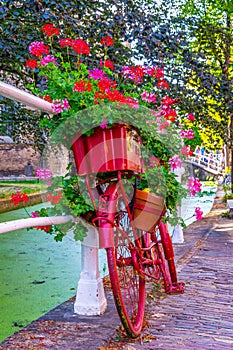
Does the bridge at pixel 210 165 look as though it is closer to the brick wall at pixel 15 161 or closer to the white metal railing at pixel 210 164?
the white metal railing at pixel 210 164

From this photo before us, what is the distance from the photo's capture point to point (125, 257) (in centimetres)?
310

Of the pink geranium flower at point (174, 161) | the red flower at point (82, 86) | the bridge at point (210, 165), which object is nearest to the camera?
the red flower at point (82, 86)

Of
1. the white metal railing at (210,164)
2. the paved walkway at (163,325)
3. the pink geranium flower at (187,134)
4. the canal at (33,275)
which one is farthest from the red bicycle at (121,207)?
the white metal railing at (210,164)

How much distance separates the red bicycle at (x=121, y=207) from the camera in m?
2.75

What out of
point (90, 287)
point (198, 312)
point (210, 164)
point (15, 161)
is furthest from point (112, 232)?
point (210, 164)

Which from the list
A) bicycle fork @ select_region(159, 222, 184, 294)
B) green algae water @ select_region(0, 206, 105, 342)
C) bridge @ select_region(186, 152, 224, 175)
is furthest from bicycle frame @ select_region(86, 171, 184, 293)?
bridge @ select_region(186, 152, 224, 175)

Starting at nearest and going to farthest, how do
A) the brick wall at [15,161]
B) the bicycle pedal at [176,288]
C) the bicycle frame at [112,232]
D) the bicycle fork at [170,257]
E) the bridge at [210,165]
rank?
the bicycle frame at [112,232] < the bicycle fork at [170,257] < the bicycle pedal at [176,288] < the brick wall at [15,161] < the bridge at [210,165]

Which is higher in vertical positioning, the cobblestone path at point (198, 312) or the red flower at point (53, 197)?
the red flower at point (53, 197)

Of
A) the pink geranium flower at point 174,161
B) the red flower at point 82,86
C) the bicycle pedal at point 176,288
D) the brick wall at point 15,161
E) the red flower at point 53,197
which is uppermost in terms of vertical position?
the brick wall at point 15,161

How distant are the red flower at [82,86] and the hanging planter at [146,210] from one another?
661 millimetres

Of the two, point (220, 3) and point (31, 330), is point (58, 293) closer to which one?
point (31, 330)

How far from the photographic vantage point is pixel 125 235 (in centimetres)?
294

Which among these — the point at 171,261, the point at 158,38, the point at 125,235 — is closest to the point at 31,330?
the point at 125,235

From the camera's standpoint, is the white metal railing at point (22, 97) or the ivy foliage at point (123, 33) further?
the ivy foliage at point (123, 33)
